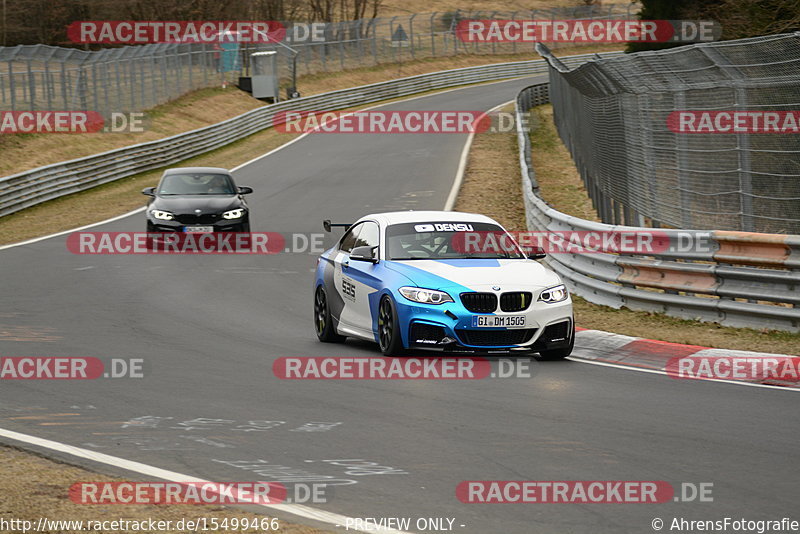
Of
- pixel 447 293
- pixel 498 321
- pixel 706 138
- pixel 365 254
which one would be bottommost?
pixel 498 321

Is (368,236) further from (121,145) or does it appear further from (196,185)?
(121,145)

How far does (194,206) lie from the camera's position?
A: 23906mm

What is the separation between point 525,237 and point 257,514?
14976mm

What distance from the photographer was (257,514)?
636cm

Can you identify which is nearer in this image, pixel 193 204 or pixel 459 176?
pixel 193 204

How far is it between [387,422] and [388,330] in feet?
10.0

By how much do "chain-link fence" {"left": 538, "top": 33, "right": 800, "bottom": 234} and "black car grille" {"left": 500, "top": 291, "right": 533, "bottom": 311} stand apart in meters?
3.19

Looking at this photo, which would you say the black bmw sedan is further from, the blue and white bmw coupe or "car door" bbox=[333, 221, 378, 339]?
the blue and white bmw coupe

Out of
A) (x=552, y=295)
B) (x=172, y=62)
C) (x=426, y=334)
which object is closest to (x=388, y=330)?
(x=426, y=334)

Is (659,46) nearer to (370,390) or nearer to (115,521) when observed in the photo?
(370,390)

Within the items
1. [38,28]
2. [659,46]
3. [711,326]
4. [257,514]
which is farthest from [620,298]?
[38,28]

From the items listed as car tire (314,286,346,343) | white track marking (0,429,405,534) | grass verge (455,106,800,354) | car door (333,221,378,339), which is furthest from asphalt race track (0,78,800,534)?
grass verge (455,106,800,354)

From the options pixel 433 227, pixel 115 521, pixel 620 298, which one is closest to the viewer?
pixel 115 521

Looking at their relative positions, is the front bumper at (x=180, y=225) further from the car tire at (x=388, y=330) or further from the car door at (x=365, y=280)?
the car tire at (x=388, y=330)
